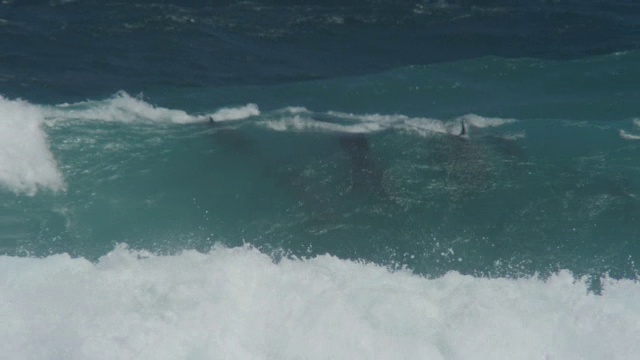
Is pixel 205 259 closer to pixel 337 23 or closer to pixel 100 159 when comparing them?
A: pixel 100 159

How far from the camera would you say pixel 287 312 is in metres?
15.2

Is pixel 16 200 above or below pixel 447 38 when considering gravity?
below

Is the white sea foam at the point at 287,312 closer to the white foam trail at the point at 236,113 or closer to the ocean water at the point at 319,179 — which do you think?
the ocean water at the point at 319,179

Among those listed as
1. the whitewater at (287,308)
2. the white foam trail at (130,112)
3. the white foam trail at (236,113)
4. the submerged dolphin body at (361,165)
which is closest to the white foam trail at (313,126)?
the submerged dolphin body at (361,165)

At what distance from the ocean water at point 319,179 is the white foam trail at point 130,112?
2.2 inches

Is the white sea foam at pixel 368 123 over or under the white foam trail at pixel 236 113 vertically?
over

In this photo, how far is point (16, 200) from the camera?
1880 centimetres

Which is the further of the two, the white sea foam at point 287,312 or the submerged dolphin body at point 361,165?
the submerged dolphin body at point 361,165

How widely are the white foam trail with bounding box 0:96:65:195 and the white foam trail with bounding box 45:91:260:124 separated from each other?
0.63m

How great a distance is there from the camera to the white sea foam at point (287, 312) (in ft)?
47.4

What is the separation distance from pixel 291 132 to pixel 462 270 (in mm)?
6319

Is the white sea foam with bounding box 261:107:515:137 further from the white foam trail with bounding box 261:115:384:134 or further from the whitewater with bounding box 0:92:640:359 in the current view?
the whitewater with bounding box 0:92:640:359

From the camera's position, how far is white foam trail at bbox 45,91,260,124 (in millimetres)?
21484

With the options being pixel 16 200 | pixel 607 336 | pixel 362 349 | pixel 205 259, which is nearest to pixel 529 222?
pixel 607 336
